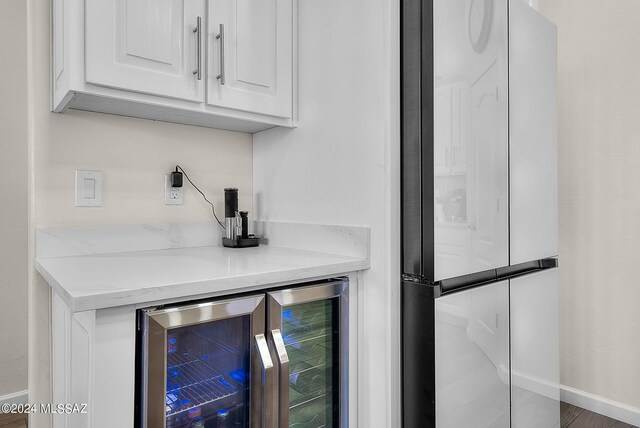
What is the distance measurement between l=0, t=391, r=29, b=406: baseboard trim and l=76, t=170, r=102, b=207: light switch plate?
1.43 meters

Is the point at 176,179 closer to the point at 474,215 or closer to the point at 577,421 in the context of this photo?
the point at 474,215

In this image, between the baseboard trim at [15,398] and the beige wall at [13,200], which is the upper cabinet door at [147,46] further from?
the baseboard trim at [15,398]

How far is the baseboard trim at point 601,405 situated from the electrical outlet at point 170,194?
2.34m

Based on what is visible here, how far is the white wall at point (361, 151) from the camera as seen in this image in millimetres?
1331

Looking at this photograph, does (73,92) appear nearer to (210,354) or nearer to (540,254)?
(210,354)

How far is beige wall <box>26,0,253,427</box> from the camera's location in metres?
1.39

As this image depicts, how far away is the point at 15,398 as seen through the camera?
2.18 meters

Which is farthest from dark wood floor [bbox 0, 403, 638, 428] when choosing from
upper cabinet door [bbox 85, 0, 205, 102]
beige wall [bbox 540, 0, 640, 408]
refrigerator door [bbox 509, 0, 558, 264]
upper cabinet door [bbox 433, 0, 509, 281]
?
upper cabinet door [bbox 85, 0, 205, 102]

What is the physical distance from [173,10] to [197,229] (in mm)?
855

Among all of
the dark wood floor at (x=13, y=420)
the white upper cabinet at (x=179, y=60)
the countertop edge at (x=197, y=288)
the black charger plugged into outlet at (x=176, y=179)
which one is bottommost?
the dark wood floor at (x=13, y=420)

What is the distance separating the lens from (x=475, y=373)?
1.41m

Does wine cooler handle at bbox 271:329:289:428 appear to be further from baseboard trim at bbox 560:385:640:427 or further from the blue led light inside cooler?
baseboard trim at bbox 560:385:640:427

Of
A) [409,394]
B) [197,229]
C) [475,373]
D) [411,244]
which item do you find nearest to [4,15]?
[197,229]

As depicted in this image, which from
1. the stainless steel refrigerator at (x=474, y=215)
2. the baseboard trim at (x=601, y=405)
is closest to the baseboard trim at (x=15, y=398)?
the stainless steel refrigerator at (x=474, y=215)
